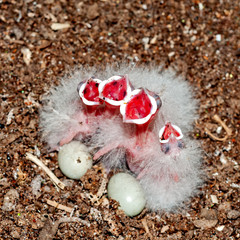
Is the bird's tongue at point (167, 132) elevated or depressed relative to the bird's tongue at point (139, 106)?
depressed

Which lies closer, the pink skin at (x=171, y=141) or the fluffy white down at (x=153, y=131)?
the pink skin at (x=171, y=141)

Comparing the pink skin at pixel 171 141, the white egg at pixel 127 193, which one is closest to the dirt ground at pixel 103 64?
the white egg at pixel 127 193

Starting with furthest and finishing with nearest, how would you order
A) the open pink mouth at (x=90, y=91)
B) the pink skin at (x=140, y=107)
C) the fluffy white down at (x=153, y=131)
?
the fluffy white down at (x=153, y=131) → the open pink mouth at (x=90, y=91) → the pink skin at (x=140, y=107)

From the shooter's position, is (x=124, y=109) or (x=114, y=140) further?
(x=114, y=140)

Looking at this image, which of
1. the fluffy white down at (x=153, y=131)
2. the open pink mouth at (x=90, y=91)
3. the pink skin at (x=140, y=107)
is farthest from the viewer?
the fluffy white down at (x=153, y=131)

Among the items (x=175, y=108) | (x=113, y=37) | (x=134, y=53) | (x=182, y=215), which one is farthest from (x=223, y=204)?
(x=113, y=37)

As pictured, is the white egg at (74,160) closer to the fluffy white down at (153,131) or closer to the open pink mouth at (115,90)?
the fluffy white down at (153,131)

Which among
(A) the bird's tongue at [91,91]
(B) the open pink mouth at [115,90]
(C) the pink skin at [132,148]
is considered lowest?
(C) the pink skin at [132,148]

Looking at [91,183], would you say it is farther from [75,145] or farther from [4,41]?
[4,41]

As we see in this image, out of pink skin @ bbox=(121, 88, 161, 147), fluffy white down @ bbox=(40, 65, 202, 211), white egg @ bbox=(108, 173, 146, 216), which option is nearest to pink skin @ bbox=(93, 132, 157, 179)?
fluffy white down @ bbox=(40, 65, 202, 211)
